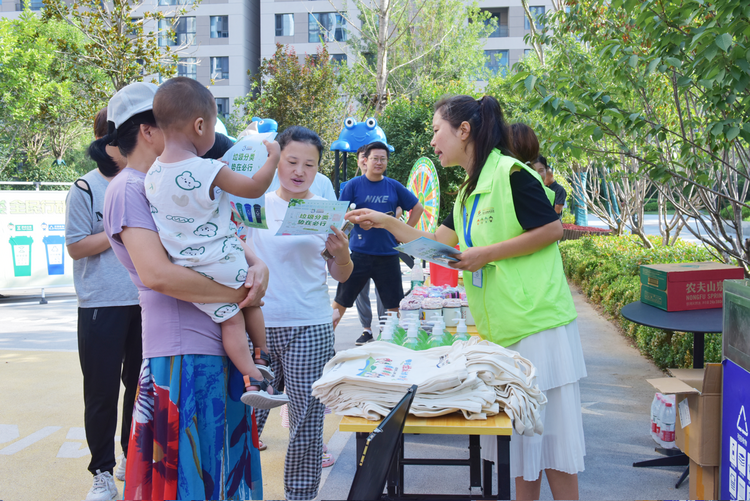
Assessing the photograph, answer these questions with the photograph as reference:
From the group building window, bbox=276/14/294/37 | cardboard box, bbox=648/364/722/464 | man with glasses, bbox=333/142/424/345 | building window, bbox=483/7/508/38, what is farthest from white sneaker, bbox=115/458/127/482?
building window, bbox=483/7/508/38

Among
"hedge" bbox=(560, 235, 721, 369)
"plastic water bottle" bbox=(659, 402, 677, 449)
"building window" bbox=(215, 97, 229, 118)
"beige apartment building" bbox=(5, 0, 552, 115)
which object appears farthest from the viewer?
"building window" bbox=(215, 97, 229, 118)

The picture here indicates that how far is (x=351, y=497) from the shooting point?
1.21 m

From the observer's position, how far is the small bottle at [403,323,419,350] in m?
2.44

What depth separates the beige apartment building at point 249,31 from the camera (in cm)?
3550

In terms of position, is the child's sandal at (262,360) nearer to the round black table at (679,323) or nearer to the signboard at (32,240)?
the round black table at (679,323)

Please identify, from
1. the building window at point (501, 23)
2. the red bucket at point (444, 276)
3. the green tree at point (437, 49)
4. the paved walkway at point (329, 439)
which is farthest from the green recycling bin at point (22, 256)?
the building window at point (501, 23)

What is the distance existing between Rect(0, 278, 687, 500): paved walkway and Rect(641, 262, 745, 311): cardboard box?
961mm

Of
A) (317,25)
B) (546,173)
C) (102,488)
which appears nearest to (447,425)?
(102,488)

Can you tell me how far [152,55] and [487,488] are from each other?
33.4 feet

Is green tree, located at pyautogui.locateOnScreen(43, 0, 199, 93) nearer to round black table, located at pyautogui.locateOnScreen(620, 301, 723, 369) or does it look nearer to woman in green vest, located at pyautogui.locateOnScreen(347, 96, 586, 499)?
round black table, located at pyautogui.locateOnScreen(620, 301, 723, 369)

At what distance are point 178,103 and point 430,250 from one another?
3.42 feet

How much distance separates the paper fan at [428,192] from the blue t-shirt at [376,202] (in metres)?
0.63

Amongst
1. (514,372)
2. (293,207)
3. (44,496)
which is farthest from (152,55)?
(514,372)

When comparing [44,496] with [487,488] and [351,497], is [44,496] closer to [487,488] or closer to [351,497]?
[487,488]
